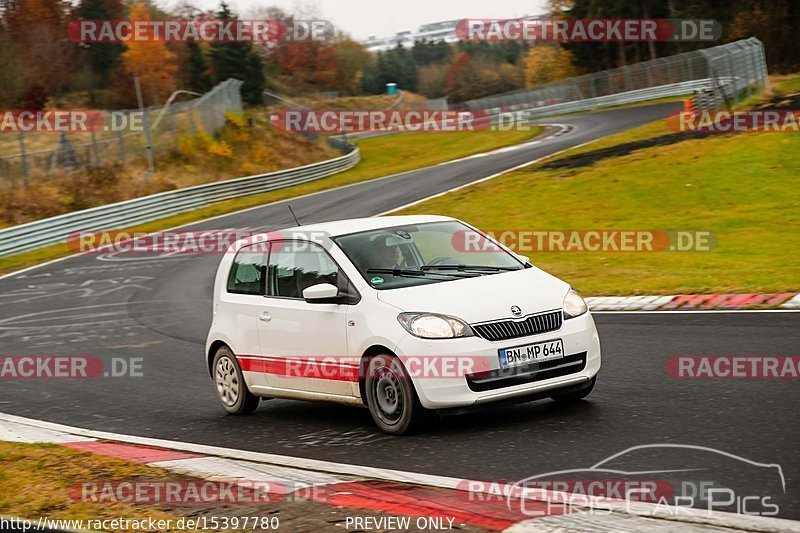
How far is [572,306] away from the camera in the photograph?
27.2 ft

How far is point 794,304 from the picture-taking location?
485 inches

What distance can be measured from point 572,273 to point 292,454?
1118cm

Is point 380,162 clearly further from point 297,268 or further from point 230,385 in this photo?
point 297,268

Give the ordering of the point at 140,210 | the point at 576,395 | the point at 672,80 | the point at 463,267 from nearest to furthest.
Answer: the point at 576,395 → the point at 463,267 → the point at 140,210 → the point at 672,80

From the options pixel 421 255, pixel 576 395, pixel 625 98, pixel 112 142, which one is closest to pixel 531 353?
pixel 576 395

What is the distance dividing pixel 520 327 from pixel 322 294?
162cm

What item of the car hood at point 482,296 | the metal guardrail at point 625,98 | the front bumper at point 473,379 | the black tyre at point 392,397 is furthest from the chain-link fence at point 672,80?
the black tyre at point 392,397

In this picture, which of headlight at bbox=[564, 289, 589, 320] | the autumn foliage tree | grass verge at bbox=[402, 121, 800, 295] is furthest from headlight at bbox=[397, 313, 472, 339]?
the autumn foliage tree

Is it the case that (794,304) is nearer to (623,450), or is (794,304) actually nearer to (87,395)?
(623,450)

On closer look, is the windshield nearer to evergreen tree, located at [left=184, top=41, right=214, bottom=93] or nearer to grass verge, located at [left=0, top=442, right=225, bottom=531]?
grass verge, located at [left=0, top=442, right=225, bottom=531]

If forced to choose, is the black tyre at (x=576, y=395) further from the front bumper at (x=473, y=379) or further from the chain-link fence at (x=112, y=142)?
the chain-link fence at (x=112, y=142)

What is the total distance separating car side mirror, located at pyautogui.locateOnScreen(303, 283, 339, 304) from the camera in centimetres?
841

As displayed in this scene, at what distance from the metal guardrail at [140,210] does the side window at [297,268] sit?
2363 centimetres

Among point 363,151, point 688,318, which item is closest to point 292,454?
point 688,318
